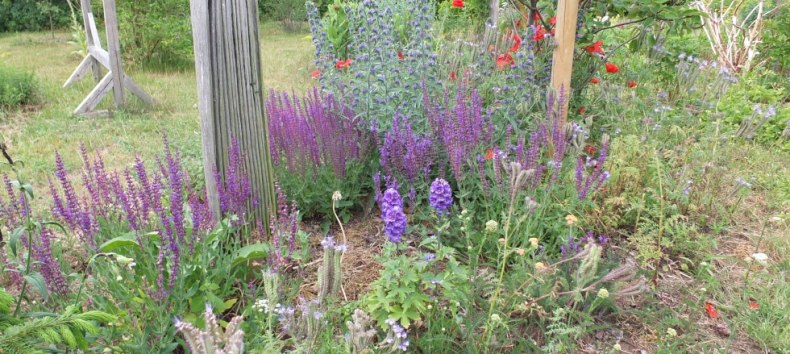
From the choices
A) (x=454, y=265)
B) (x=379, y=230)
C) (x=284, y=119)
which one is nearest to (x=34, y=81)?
(x=284, y=119)

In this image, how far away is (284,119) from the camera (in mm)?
3564

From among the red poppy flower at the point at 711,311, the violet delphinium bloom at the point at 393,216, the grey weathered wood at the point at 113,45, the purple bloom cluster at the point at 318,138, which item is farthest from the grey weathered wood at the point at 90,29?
the red poppy flower at the point at 711,311

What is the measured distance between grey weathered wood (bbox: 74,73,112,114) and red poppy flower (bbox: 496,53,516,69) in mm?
4235

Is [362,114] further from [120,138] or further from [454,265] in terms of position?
[120,138]

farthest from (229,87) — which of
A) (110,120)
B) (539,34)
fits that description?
(110,120)

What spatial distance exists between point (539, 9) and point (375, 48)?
5.42 ft

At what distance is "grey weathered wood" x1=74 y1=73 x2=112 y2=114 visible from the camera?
5934 millimetres

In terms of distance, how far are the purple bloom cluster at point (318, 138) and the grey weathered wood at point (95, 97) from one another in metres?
3.32

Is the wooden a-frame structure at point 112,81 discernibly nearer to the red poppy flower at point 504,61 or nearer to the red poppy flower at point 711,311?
the red poppy flower at point 504,61

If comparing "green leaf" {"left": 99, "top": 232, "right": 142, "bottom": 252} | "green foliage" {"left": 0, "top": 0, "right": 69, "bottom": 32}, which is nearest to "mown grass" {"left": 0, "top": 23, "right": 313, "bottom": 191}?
"green leaf" {"left": 99, "top": 232, "right": 142, "bottom": 252}

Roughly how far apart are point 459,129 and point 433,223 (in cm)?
51

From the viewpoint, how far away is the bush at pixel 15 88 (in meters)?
6.05

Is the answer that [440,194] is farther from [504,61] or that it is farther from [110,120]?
[110,120]

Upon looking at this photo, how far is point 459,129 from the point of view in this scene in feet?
9.74
